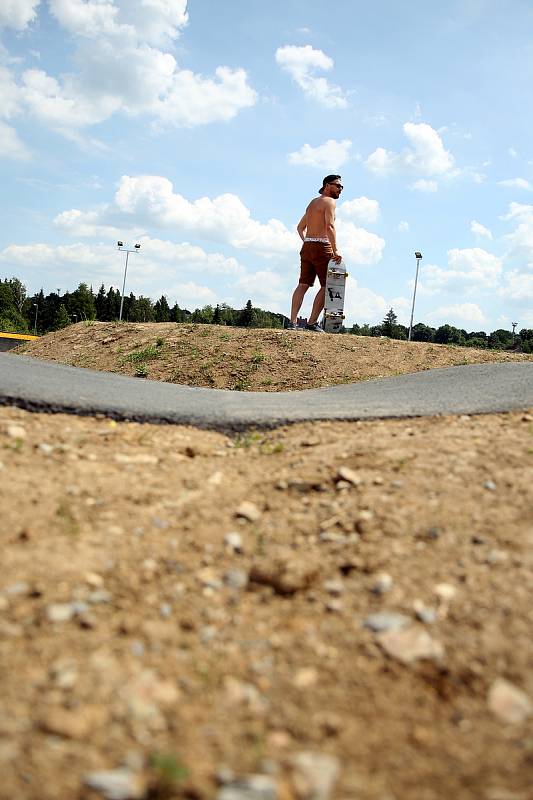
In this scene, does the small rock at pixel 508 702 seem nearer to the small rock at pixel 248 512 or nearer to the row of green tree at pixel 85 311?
the small rock at pixel 248 512

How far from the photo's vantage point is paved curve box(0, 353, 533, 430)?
5273 millimetres

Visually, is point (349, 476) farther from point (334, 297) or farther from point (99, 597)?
point (334, 297)

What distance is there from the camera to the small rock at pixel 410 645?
2.25 meters

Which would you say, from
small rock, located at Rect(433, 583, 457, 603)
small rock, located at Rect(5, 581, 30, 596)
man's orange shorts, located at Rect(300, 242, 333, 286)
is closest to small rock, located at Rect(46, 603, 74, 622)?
small rock, located at Rect(5, 581, 30, 596)

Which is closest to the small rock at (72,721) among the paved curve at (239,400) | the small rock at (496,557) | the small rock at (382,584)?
the small rock at (382,584)

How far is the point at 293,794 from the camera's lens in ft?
5.49

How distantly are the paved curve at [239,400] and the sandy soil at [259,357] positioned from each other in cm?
420

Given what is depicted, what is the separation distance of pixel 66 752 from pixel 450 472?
2.82m

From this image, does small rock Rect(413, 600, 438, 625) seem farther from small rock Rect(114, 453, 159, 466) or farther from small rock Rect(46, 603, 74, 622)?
small rock Rect(114, 453, 159, 466)

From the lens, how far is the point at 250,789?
167 cm

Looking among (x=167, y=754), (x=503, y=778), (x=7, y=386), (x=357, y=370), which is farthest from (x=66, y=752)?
(x=357, y=370)

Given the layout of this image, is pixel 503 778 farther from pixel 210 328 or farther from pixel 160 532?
pixel 210 328

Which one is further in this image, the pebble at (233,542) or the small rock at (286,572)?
the pebble at (233,542)

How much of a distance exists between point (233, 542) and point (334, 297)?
12955 mm
